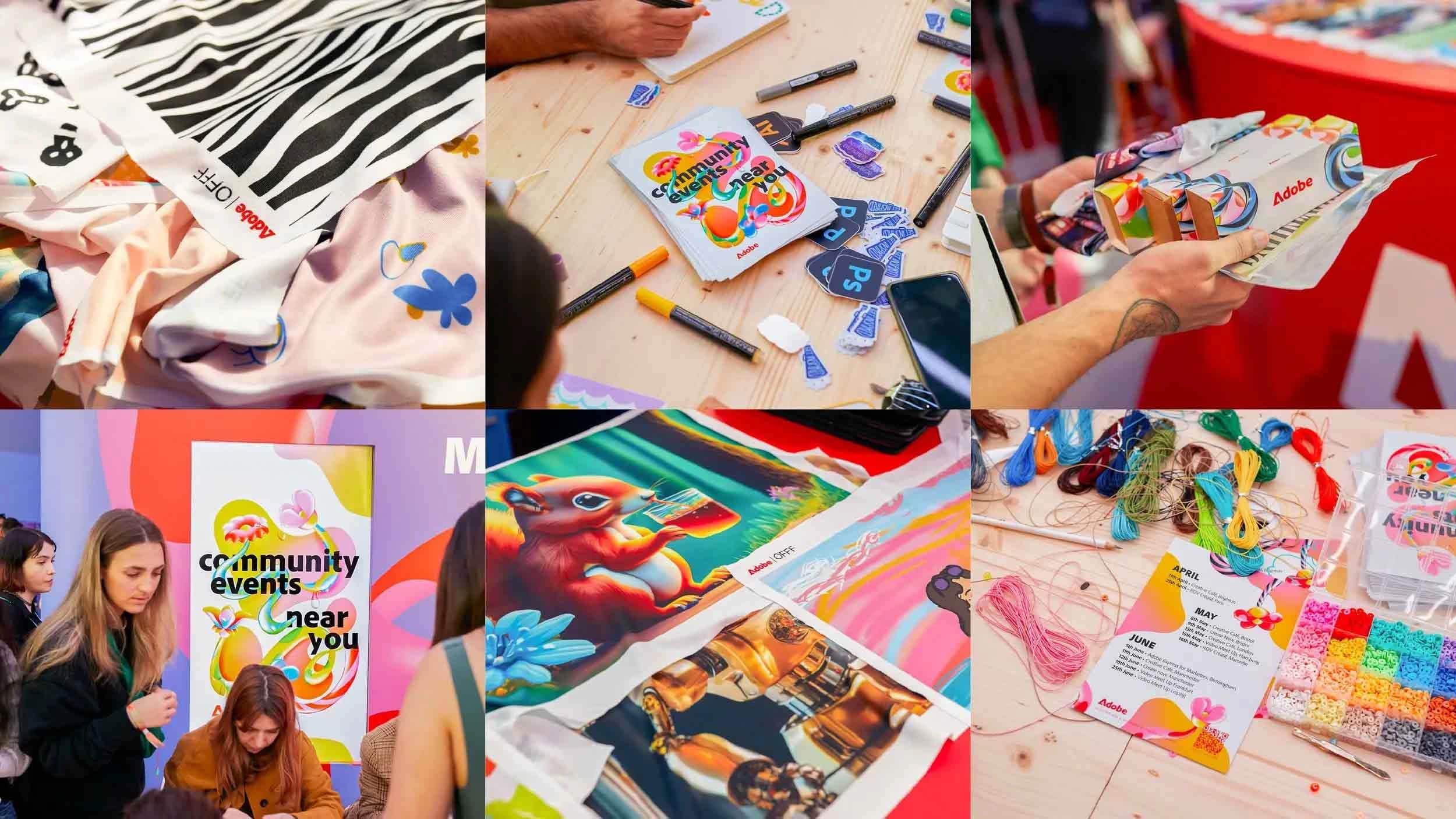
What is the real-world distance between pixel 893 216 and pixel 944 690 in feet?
1.74

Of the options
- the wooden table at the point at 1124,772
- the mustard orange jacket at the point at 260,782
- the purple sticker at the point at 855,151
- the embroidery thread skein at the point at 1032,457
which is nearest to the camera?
the wooden table at the point at 1124,772

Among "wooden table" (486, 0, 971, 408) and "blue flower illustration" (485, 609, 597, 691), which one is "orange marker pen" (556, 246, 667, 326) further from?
"blue flower illustration" (485, 609, 597, 691)

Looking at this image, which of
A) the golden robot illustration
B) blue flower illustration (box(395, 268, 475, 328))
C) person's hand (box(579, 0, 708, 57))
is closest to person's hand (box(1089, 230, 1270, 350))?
the golden robot illustration

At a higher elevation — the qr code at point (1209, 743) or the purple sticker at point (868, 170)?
the purple sticker at point (868, 170)

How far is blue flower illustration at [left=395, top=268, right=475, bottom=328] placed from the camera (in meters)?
1.18

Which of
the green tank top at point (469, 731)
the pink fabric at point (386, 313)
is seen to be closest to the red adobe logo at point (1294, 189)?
the pink fabric at point (386, 313)

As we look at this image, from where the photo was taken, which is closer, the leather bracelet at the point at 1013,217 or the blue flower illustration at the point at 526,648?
the blue flower illustration at the point at 526,648

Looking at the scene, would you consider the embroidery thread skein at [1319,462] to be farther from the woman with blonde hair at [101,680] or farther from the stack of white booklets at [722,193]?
the woman with blonde hair at [101,680]

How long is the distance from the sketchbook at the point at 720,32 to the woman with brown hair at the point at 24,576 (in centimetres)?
87

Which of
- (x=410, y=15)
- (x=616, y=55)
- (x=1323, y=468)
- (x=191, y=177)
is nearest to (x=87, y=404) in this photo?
(x=191, y=177)

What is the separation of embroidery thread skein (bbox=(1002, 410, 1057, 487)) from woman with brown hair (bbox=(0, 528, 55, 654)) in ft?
3.34

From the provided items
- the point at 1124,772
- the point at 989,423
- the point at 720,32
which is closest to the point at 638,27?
the point at 720,32

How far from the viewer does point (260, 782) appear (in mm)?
1065

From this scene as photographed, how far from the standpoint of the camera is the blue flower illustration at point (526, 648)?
3.40 ft
